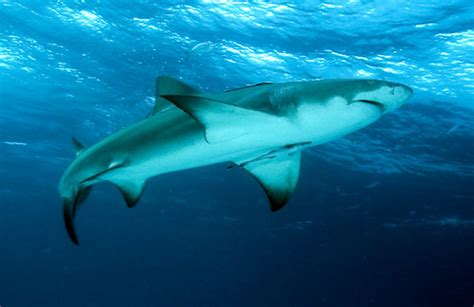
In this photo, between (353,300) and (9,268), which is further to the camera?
(9,268)

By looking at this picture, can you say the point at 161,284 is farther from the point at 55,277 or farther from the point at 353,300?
the point at 353,300

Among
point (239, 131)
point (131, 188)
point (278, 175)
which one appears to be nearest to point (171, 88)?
point (239, 131)

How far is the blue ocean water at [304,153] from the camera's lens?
11.6 meters

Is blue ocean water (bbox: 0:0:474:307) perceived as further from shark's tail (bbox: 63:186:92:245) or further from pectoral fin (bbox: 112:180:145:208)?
shark's tail (bbox: 63:186:92:245)

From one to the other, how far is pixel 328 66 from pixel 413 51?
8.64 ft

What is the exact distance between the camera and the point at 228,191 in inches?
1142

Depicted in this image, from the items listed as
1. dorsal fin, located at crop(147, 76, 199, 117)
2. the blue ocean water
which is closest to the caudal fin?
dorsal fin, located at crop(147, 76, 199, 117)

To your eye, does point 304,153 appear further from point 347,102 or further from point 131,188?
point 347,102

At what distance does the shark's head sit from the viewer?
2922 mm

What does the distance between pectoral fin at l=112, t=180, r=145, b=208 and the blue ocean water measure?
7.73 meters

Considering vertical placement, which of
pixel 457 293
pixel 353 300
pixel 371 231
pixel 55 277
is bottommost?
pixel 55 277

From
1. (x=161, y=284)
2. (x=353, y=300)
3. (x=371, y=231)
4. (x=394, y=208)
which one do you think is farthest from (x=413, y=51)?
(x=161, y=284)

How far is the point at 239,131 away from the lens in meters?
3.34

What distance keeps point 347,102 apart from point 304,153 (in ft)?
55.7
